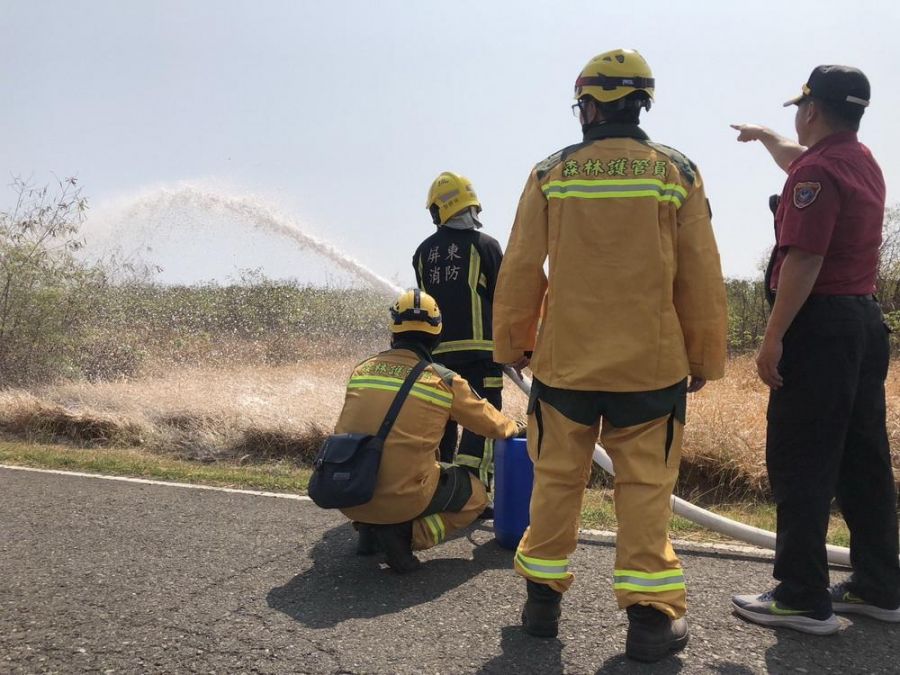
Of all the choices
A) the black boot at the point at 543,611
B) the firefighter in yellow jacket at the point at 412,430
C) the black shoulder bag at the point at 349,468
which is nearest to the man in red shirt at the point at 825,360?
the black boot at the point at 543,611

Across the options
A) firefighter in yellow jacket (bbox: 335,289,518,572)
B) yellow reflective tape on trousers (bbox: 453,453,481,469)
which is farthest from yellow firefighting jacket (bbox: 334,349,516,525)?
yellow reflective tape on trousers (bbox: 453,453,481,469)

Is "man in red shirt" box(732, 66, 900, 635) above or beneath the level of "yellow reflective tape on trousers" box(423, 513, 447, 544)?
above

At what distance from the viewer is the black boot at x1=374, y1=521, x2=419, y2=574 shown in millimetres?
3705

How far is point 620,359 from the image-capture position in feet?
9.15

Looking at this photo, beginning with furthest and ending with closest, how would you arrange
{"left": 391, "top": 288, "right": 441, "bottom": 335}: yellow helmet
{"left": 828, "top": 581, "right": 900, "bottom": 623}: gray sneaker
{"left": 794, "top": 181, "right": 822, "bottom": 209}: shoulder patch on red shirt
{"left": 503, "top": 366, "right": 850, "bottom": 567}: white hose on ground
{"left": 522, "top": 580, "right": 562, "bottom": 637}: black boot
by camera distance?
{"left": 391, "top": 288, "right": 441, "bottom": 335}: yellow helmet < {"left": 503, "top": 366, "right": 850, "bottom": 567}: white hose on ground < {"left": 828, "top": 581, "right": 900, "bottom": 623}: gray sneaker < {"left": 522, "top": 580, "right": 562, "bottom": 637}: black boot < {"left": 794, "top": 181, "right": 822, "bottom": 209}: shoulder patch on red shirt

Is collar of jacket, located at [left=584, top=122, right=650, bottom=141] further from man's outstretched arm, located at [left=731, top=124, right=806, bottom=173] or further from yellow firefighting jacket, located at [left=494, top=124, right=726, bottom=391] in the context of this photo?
man's outstretched arm, located at [left=731, top=124, right=806, bottom=173]

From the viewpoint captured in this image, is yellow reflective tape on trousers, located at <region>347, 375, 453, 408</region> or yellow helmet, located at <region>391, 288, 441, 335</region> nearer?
yellow reflective tape on trousers, located at <region>347, 375, 453, 408</region>

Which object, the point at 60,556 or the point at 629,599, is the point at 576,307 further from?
the point at 60,556

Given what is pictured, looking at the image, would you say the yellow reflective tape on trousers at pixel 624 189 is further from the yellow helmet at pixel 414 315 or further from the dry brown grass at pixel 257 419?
the dry brown grass at pixel 257 419

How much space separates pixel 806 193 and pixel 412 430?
202cm

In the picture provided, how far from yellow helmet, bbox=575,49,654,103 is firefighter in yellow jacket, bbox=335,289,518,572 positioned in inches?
58.4

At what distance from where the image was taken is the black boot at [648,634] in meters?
2.73

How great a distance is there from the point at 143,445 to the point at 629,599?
5.43 meters

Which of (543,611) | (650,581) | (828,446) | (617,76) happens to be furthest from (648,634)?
(617,76)
